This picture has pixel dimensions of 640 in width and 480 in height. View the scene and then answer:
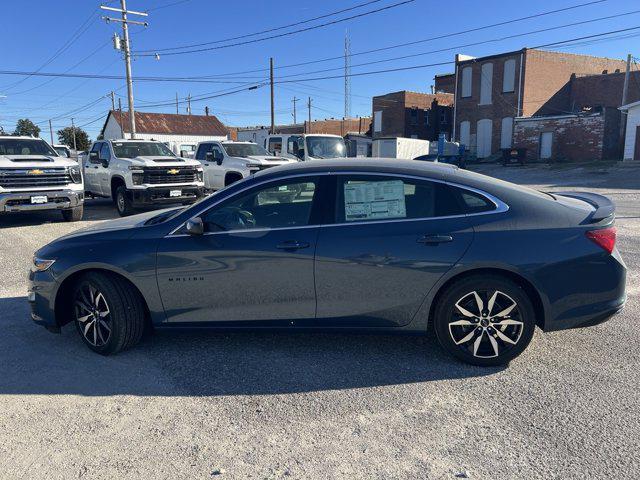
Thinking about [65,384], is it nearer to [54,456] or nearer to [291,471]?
[54,456]

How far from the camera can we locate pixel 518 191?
4.01 metres

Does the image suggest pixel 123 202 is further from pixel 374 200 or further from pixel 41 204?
pixel 374 200

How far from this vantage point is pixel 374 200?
158 inches

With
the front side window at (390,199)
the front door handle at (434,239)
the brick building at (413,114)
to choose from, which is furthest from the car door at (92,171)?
the brick building at (413,114)

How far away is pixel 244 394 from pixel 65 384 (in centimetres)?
138

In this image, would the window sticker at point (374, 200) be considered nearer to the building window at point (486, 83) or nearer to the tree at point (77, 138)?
the building window at point (486, 83)

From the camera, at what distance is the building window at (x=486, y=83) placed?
4462 centimetres

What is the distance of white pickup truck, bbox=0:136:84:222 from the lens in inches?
422

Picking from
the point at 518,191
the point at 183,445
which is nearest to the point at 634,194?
the point at 518,191

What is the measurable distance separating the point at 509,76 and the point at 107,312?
45.3 metres

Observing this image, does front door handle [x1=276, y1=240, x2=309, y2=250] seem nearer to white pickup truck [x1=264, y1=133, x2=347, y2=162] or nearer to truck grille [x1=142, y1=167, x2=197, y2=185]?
truck grille [x1=142, y1=167, x2=197, y2=185]

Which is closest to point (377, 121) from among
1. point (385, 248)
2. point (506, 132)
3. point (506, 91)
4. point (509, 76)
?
point (506, 91)

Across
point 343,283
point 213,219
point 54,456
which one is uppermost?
point 213,219

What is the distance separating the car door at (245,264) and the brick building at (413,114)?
51.3 meters
